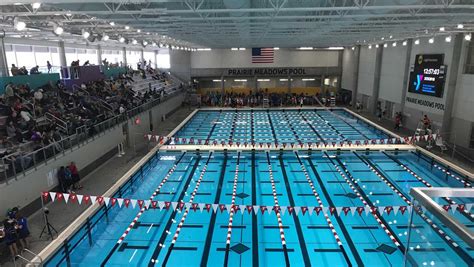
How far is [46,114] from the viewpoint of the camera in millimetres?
12000

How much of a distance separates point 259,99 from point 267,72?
337cm

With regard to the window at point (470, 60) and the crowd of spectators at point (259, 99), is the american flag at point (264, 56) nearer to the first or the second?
the crowd of spectators at point (259, 99)

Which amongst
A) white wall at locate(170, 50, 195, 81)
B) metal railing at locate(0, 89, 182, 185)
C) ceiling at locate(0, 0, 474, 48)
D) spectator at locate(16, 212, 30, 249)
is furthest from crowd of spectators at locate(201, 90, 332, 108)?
spectator at locate(16, 212, 30, 249)

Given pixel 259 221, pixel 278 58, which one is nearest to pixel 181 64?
pixel 278 58

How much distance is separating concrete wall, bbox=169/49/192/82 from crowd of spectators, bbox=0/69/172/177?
15173 mm

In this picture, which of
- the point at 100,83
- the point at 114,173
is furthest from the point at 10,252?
the point at 100,83

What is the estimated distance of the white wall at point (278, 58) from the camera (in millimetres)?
32125

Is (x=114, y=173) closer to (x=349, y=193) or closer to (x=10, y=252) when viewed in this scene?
(x=10, y=252)

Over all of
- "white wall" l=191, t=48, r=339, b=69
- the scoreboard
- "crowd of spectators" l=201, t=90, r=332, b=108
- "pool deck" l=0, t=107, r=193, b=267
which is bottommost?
"pool deck" l=0, t=107, r=193, b=267

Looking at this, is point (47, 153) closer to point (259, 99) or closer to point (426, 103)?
point (426, 103)

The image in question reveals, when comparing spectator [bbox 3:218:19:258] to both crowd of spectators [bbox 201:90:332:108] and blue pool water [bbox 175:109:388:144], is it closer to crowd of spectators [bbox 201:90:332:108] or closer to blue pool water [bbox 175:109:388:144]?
blue pool water [bbox 175:109:388:144]

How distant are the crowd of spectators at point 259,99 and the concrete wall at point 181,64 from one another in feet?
10.5

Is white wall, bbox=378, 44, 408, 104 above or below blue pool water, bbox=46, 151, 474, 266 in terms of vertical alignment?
above

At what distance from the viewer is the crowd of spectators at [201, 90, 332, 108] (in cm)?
3003
